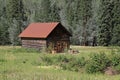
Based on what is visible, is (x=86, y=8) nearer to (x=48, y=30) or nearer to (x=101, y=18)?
(x=101, y=18)

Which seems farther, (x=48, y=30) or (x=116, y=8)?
(x=116, y=8)

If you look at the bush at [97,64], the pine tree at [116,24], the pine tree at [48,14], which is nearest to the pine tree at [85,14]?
the pine tree at [48,14]

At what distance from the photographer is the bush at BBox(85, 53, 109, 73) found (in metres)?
26.1

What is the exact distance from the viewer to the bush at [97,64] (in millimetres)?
26148

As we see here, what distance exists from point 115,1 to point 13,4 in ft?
91.7

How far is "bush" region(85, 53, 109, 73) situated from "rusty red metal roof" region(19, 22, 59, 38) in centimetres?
3106

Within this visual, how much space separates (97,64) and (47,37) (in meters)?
31.8

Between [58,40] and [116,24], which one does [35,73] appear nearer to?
[58,40]

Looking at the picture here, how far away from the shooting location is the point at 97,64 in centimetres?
2642

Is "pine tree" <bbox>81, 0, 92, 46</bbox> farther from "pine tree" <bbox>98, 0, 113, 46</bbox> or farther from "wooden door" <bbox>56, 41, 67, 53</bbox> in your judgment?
"wooden door" <bbox>56, 41, 67, 53</bbox>

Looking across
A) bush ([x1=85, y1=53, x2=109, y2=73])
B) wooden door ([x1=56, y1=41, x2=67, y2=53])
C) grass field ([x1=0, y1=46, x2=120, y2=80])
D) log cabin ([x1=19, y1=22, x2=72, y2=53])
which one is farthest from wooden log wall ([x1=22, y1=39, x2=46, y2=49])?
bush ([x1=85, y1=53, x2=109, y2=73])

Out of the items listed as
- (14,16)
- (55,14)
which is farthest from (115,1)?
(14,16)

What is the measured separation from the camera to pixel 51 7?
98125mm

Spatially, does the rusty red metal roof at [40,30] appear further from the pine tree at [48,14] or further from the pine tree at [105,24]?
the pine tree at [48,14]
